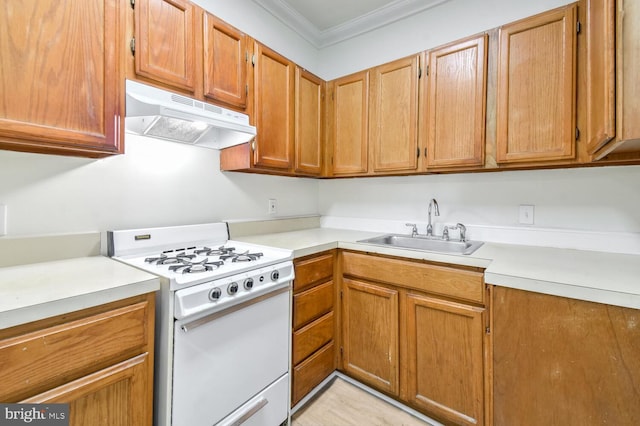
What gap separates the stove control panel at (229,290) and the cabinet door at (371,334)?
566mm

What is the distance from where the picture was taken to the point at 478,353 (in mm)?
1355

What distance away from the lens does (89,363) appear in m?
0.86

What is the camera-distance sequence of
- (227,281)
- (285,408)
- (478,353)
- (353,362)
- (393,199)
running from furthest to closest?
(393,199) → (353,362) → (285,408) → (478,353) → (227,281)

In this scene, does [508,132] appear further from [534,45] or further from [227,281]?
[227,281]

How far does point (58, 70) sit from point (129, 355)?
3.42 ft

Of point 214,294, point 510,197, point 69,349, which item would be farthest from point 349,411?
point 510,197

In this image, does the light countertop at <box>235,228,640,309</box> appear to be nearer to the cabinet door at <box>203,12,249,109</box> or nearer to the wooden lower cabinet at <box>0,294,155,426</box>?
the wooden lower cabinet at <box>0,294,155,426</box>

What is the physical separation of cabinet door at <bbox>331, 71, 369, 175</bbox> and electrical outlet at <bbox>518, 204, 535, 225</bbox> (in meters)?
1.04

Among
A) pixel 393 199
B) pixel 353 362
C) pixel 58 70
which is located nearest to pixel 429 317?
pixel 353 362

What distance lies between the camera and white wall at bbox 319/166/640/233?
152 centimetres

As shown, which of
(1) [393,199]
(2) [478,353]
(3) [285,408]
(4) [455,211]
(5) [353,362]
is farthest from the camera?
(1) [393,199]

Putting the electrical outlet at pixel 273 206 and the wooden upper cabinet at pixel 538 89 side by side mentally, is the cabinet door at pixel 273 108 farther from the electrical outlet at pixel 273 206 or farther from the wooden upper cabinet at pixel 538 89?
the wooden upper cabinet at pixel 538 89

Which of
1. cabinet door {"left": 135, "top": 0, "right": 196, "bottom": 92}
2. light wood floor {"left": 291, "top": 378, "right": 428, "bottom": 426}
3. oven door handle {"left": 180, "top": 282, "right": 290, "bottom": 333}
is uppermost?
cabinet door {"left": 135, "top": 0, "right": 196, "bottom": 92}

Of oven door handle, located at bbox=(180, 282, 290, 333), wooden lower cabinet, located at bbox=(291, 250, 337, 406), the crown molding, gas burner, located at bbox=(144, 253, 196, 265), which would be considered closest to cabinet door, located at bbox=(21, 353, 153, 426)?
oven door handle, located at bbox=(180, 282, 290, 333)
